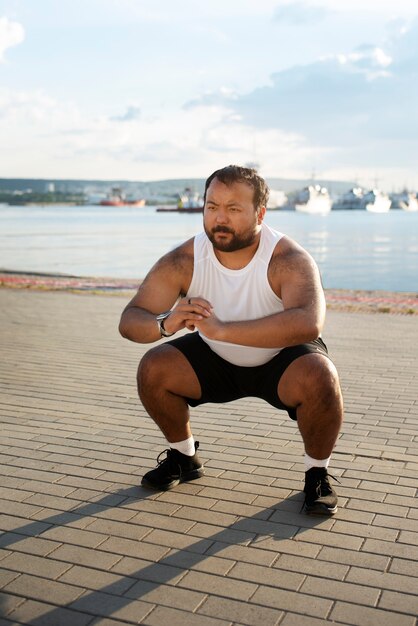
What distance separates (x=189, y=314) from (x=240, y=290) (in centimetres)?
32

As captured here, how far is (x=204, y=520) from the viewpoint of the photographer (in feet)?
11.1

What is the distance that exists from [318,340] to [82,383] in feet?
9.62

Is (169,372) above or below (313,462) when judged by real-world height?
above

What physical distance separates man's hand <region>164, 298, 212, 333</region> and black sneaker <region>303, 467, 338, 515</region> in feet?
2.79

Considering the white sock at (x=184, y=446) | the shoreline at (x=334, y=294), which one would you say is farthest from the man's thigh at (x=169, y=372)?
the shoreline at (x=334, y=294)

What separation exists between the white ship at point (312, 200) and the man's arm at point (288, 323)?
181334 mm

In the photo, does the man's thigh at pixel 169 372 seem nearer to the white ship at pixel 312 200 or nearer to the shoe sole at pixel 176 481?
the shoe sole at pixel 176 481

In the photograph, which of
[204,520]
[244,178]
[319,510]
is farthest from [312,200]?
[204,520]

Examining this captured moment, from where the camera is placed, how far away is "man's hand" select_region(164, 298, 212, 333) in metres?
3.48

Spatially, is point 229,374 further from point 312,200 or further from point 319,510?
point 312,200

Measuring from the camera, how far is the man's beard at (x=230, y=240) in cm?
357

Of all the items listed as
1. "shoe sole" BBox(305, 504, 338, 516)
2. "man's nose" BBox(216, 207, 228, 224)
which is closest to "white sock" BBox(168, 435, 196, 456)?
"shoe sole" BBox(305, 504, 338, 516)

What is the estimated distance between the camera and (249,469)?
4086 millimetres

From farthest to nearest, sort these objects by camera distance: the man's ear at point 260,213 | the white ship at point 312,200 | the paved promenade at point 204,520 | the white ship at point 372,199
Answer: the white ship at point 372,199, the white ship at point 312,200, the man's ear at point 260,213, the paved promenade at point 204,520
